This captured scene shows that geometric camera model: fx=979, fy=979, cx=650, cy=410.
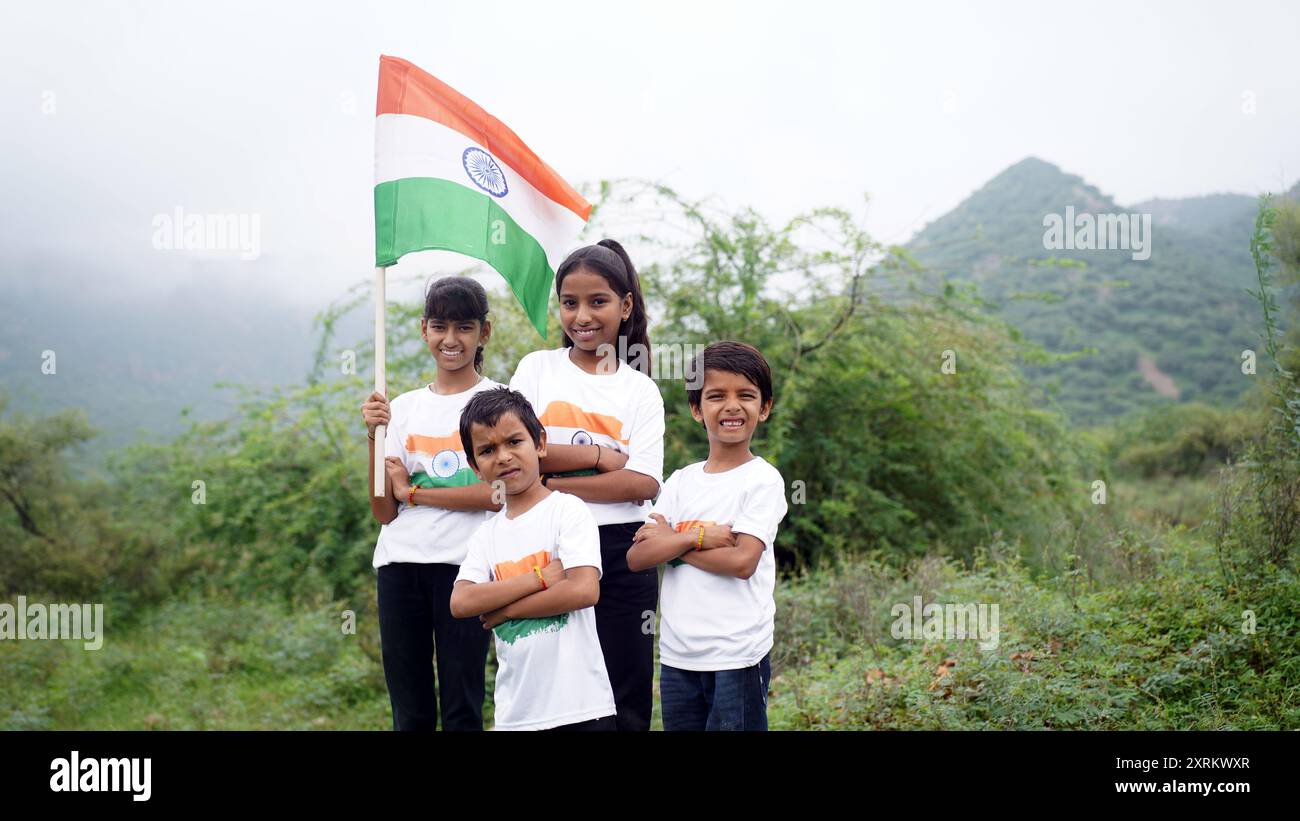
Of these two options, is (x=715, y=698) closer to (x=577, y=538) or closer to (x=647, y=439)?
(x=577, y=538)

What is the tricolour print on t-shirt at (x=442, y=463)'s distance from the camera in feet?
11.0

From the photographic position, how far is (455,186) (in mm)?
3646

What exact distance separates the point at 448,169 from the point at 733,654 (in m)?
2.04

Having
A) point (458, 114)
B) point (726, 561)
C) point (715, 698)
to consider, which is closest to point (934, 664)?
point (715, 698)

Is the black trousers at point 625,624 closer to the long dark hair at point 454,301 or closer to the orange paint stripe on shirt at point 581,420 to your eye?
the orange paint stripe on shirt at point 581,420

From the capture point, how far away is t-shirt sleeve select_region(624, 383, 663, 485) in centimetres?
315

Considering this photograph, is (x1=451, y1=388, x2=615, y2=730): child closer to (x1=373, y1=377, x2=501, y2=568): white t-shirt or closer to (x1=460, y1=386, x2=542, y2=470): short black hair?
(x1=460, y1=386, x2=542, y2=470): short black hair

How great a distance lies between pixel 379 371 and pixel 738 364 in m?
1.25

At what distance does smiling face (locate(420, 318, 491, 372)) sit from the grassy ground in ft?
8.03

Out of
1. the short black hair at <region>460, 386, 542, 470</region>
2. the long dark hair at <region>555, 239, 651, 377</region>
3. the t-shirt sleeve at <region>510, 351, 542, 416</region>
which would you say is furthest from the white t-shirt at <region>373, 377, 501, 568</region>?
the long dark hair at <region>555, 239, 651, 377</region>
